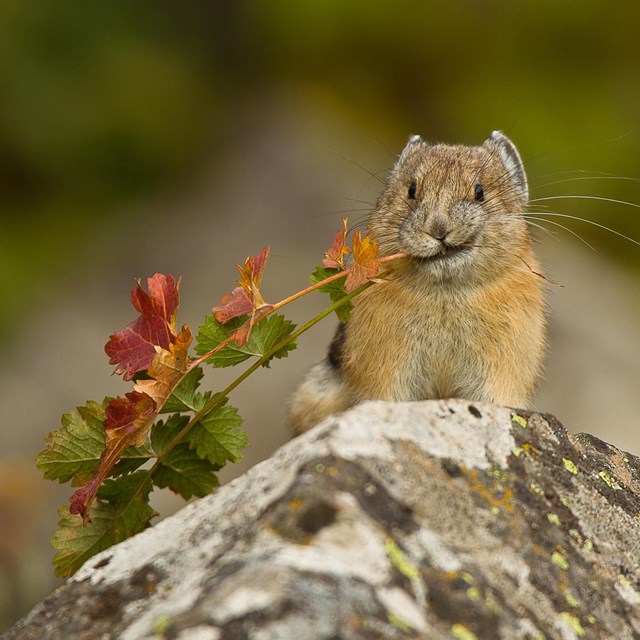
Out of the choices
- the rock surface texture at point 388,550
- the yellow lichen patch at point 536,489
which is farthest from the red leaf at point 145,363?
the yellow lichen patch at point 536,489

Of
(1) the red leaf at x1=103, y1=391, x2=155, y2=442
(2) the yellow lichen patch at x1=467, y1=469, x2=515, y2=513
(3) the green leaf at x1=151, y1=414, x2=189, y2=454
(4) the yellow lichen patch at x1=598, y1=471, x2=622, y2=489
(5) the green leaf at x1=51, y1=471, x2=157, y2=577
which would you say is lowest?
(5) the green leaf at x1=51, y1=471, x2=157, y2=577

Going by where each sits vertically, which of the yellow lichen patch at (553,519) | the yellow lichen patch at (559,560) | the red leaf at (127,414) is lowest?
the red leaf at (127,414)

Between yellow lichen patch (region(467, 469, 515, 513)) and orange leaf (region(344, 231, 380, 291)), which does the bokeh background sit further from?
yellow lichen patch (region(467, 469, 515, 513))

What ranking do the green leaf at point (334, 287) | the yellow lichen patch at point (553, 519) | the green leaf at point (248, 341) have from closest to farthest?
1. the yellow lichen patch at point (553, 519)
2. the green leaf at point (248, 341)
3. the green leaf at point (334, 287)

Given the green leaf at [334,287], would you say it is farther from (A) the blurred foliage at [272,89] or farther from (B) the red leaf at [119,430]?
(A) the blurred foliage at [272,89]

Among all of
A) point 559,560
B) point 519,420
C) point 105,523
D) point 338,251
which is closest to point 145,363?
point 105,523

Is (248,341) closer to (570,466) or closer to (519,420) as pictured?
(519,420)

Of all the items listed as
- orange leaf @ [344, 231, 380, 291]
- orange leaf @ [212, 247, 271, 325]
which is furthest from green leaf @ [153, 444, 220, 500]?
orange leaf @ [344, 231, 380, 291]
